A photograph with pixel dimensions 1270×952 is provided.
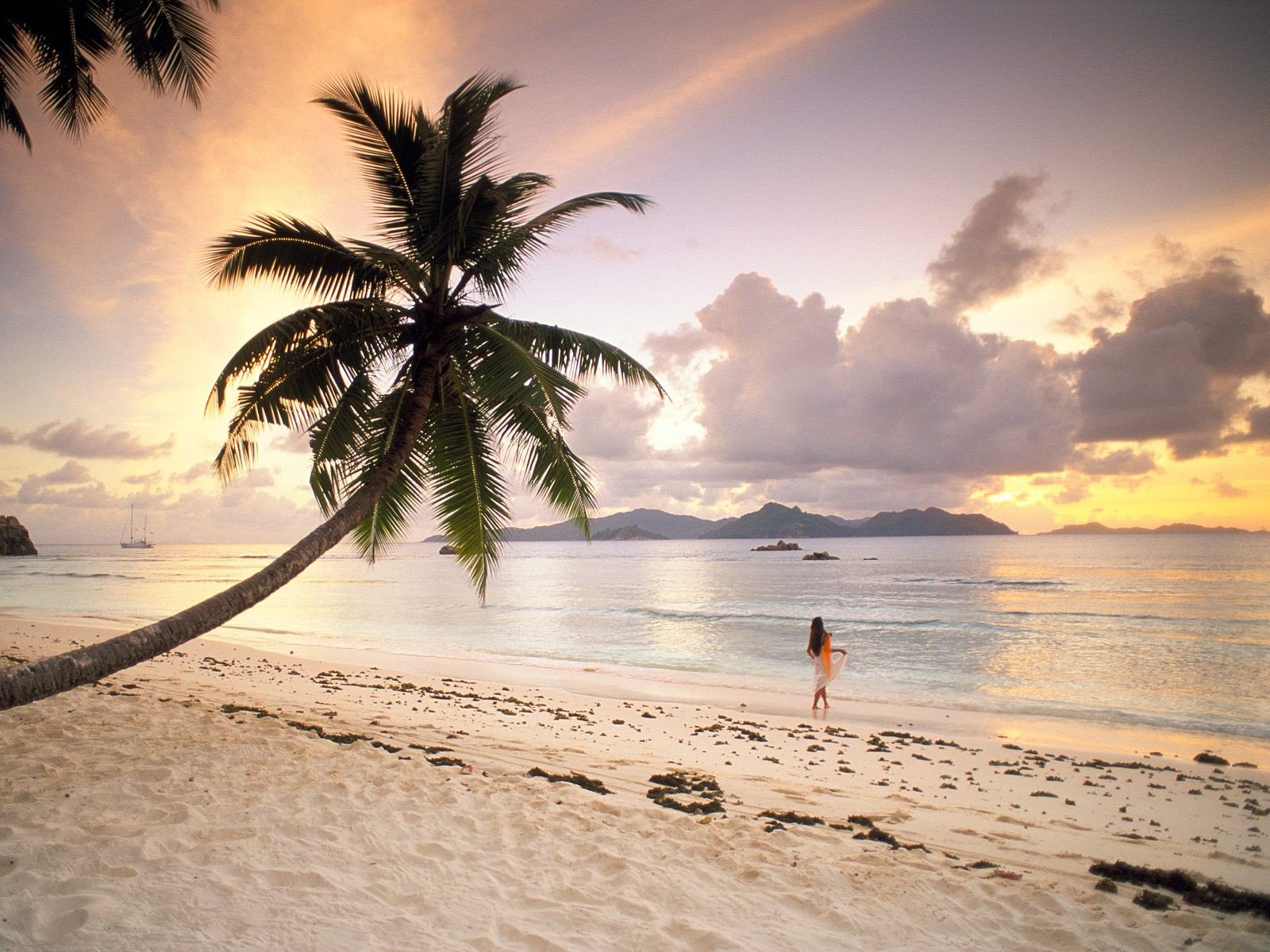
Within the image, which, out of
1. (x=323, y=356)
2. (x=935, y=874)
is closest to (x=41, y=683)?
(x=323, y=356)

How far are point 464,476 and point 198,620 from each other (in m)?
3.55

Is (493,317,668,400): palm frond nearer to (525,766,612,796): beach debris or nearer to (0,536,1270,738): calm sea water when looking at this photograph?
(525,766,612,796): beach debris

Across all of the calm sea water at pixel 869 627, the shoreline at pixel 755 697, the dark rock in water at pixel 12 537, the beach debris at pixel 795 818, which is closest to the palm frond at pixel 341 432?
the beach debris at pixel 795 818

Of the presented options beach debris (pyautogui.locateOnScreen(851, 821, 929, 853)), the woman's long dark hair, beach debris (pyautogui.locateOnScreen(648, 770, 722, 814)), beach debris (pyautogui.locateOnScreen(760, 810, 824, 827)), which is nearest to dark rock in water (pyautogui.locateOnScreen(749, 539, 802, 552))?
the woman's long dark hair

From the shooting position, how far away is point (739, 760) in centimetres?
912

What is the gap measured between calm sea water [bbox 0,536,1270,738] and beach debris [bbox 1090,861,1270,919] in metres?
10.1

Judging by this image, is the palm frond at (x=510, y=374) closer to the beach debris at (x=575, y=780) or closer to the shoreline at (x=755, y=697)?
the beach debris at (x=575, y=780)

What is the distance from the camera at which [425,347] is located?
7230 millimetres

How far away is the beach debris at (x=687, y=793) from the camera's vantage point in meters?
6.35

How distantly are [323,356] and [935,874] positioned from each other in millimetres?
7945

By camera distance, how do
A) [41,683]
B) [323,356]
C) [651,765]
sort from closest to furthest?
1. [41,683]
2. [323,356]
3. [651,765]

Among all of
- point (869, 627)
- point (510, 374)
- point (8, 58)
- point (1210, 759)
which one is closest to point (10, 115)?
point (8, 58)

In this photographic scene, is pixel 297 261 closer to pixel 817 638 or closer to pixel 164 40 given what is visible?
pixel 164 40

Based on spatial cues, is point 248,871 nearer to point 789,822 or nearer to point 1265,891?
point 789,822
